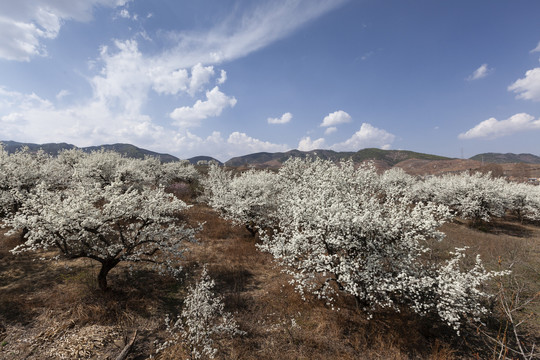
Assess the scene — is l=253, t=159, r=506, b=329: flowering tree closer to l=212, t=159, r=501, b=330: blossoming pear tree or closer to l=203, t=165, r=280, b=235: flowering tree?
l=212, t=159, r=501, b=330: blossoming pear tree

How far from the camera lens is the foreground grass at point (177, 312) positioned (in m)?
9.77

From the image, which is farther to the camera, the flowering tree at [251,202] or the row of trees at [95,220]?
the flowering tree at [251,202]

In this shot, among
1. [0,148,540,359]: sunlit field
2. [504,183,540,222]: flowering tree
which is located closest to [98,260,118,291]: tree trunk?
[0,148,540,359]: sunlit field

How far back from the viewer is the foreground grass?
9766mm

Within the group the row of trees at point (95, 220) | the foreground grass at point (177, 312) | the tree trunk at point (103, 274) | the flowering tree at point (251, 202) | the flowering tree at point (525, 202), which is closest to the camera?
the foreground grass at point (177, 312)

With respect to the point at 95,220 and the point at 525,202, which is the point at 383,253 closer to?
the point at 95,220

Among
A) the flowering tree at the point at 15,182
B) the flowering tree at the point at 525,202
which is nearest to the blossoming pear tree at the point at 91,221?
the flowering tree at the point at 15,182

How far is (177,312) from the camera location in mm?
12227

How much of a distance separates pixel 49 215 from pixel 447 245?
3189 centimetres

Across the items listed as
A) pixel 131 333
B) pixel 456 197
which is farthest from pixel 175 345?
pixel 456 197

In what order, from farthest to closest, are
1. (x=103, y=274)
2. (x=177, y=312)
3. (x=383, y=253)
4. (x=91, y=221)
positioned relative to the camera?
1. (x=103, y=274)
2. (x=177, y=312)
3. (x=91, y=221)
4. (x=383, y=253)

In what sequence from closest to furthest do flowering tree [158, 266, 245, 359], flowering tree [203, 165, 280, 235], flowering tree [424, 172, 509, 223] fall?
flowering tree [158, 266, 245, 359] < flowering tree [203, 165, 280, 235] < flowering tree [424, 172, 509, 223]

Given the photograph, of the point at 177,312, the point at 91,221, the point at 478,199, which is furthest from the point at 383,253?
the point at 478,199

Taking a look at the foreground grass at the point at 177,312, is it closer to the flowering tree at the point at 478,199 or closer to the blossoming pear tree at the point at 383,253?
the blossoming pear tree at the point at 383,253
